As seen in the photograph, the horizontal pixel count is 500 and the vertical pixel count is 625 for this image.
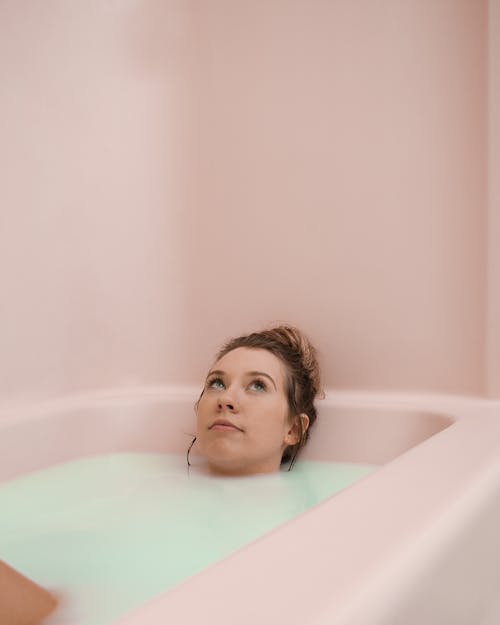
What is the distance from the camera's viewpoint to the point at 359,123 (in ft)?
5.19

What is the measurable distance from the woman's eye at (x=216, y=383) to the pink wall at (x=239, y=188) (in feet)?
1.12

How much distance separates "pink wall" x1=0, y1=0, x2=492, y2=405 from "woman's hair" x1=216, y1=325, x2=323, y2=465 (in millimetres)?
109

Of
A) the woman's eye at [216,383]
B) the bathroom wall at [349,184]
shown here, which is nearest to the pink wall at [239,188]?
the bathroom wall at [349,184]

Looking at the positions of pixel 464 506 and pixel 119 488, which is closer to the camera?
pixel 464 506

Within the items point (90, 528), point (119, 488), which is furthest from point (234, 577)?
point (119, 488)

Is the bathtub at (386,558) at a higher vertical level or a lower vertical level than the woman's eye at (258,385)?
lower

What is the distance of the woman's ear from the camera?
4.58ft

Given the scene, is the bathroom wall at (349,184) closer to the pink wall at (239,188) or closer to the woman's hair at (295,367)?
the pink wall at (239,188)

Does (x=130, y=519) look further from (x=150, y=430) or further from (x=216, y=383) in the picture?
(x=150, y=430)

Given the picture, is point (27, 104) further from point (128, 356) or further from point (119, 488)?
point (119, 488)

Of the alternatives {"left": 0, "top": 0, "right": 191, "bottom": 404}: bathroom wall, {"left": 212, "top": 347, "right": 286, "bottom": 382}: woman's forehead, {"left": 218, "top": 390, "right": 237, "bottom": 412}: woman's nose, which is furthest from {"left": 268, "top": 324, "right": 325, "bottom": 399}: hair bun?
{"left": 0, "top": 0, "right": 191, "bottom": 404}: bathroom wall

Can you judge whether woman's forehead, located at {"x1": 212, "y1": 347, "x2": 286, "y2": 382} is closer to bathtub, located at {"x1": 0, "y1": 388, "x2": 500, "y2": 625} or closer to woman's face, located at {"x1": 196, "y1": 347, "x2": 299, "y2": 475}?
woman's face, located at {"x1": 196, "y1": 347, "x2": 299, "y2": 475}

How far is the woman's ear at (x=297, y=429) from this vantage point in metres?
1.40

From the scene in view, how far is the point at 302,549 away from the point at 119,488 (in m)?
0.82
